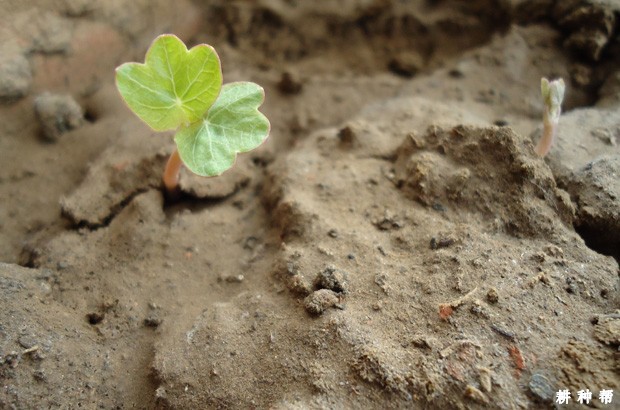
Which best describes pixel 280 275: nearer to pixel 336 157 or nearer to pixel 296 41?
pixel 336 157

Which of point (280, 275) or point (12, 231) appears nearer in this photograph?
point (280, 275)

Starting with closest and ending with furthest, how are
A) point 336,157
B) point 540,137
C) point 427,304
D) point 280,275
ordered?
point 427,304 < point 280,275 < point 540,137 < point 336,157

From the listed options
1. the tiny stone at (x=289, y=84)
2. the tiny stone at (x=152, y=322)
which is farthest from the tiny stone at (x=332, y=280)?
the tiny stone at (x=289, y=84)

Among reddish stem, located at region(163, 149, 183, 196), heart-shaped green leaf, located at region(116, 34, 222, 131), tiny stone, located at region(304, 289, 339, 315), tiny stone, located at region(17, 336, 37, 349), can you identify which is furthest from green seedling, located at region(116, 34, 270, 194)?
tiny stone, located at region(17, 336, 37, 349)

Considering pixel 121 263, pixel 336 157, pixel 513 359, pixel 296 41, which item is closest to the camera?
pixel 513 359

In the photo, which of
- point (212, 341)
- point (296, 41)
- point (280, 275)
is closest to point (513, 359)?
point (280, 275)
